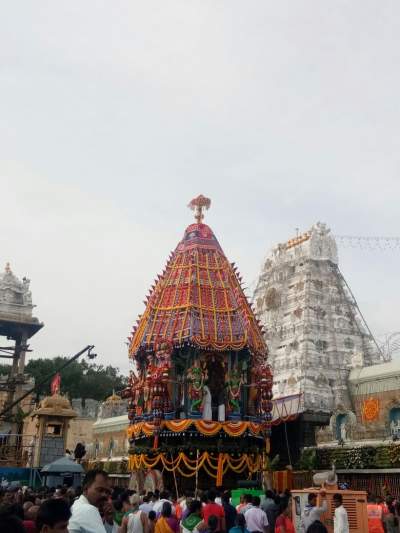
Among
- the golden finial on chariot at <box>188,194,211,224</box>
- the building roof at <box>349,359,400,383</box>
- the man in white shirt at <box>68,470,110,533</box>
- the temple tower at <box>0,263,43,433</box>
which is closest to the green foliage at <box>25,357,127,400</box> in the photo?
the temple tower at <box>0,263,43,433</box>

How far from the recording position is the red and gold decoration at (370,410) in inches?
1373

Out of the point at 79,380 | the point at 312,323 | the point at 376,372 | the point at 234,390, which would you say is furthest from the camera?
the point at 79,380

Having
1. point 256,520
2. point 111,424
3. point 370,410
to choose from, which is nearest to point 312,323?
point 370,410

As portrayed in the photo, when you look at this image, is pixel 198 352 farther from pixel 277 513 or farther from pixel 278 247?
pixel 278 247

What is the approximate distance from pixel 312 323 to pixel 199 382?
2600 centimetres

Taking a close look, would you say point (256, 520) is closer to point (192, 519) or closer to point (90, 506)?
point (192, 519)

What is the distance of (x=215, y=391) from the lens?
27.1m

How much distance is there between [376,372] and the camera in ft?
120

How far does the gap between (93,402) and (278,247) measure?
2727 centimetres

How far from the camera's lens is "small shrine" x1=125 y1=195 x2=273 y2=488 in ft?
79.1

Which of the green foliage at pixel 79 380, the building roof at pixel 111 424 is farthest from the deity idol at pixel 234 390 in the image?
the green foliage at pixel 79 380

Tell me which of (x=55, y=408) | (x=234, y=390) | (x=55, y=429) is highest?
(x=55, y=408)

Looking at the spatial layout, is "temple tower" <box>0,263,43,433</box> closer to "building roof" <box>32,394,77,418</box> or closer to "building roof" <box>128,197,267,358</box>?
"building roof" <box>32,394,77,418</box>

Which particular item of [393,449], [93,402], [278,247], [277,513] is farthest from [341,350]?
[277,513]
